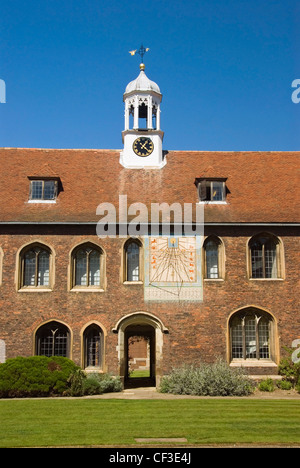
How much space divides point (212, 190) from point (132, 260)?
5169mm

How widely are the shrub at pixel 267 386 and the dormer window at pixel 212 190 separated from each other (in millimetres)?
8398

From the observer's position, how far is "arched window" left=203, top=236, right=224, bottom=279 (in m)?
24.5

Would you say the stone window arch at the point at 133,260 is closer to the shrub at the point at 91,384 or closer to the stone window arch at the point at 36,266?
the stone window arch at the point at 36,266

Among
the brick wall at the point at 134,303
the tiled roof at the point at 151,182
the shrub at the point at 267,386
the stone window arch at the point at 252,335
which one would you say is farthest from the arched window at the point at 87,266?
the shrub at the point at 267,386

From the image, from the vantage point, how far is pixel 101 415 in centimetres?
1573

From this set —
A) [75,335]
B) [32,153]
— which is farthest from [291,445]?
[32,153]

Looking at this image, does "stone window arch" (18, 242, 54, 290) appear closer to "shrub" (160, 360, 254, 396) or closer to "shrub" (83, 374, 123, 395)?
"shrub" (83, 374, 123, 395)

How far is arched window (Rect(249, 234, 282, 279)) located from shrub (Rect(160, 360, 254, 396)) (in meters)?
4.51

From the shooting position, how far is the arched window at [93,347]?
23.6 meters

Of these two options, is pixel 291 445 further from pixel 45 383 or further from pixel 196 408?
pixel 45 383

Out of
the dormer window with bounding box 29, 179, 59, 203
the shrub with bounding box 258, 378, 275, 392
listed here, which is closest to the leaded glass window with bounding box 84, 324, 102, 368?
the dormer window with bounding box 29, 179, 59, 203

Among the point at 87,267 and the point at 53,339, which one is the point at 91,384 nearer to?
the point at 53,339

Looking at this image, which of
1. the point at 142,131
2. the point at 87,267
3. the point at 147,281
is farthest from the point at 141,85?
the point at 147,281
